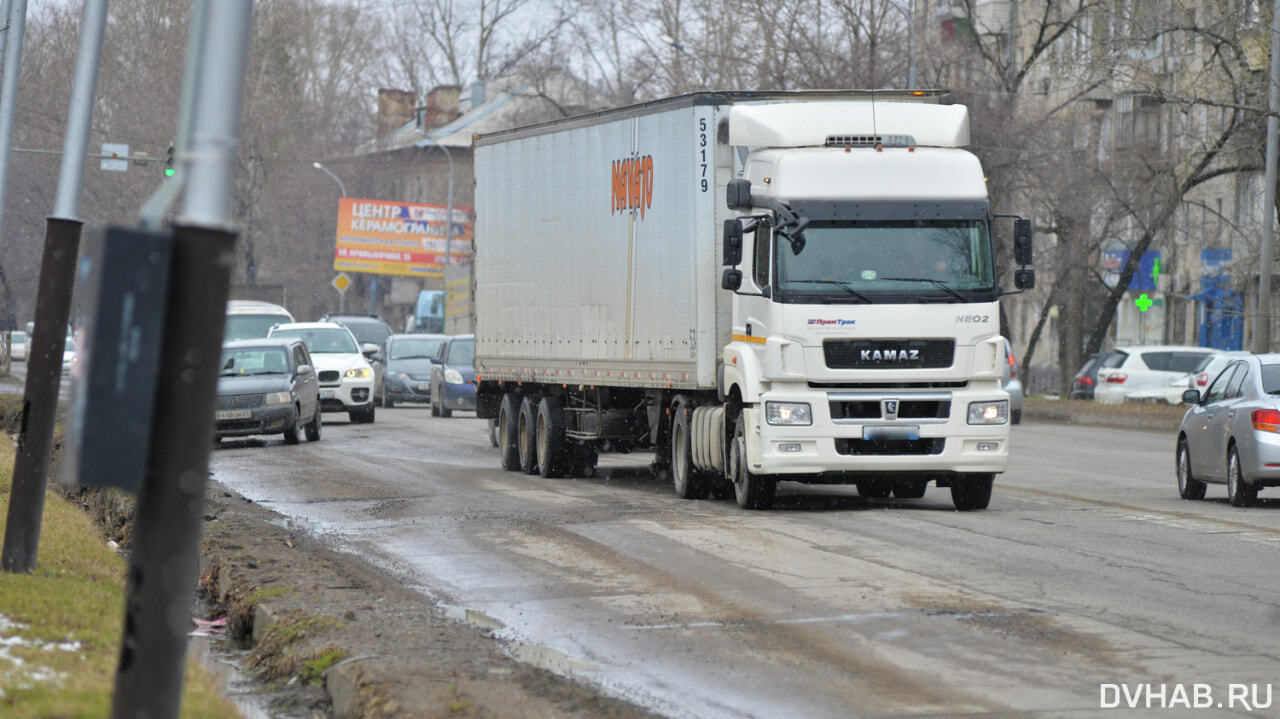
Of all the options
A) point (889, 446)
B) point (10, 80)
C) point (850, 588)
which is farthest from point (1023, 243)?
point (10, 80)

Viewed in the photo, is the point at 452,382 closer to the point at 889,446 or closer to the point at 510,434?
the point at 510,434

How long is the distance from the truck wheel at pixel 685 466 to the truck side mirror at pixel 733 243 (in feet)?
7.42

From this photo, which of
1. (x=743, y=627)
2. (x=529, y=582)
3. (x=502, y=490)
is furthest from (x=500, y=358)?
(x=743, y=627)

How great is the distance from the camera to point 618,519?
14.8 meters

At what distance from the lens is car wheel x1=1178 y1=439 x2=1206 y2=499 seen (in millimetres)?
18109

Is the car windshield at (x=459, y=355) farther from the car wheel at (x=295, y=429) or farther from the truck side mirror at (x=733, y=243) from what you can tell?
the truck side mirror at (x=733, y=243)

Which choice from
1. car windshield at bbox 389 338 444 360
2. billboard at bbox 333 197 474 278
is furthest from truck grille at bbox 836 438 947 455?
billboard at bbox 333 197 474 278

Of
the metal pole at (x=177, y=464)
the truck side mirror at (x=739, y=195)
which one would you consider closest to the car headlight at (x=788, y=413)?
the truck side mirror at (x=739, y=195)

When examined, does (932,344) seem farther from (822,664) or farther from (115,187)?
(115,187)

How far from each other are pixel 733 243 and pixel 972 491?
306 cm

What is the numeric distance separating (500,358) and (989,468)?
795 centimetres

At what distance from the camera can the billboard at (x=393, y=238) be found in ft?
245

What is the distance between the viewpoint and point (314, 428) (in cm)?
2755

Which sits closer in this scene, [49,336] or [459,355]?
[49,336]
